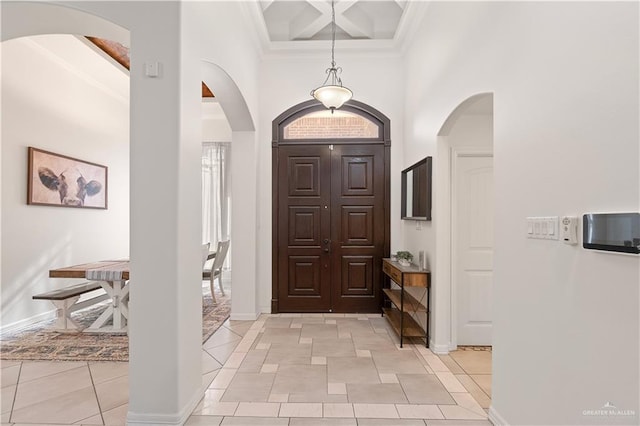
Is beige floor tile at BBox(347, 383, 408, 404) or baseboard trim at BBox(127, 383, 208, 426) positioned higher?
baseboard trim at BBox(127, 383, 208, 426)

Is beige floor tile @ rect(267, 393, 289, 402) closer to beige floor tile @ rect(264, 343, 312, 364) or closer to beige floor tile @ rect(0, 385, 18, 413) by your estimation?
beige floor tile @ rect(264, 343, 312, 364)

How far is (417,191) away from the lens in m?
4.03

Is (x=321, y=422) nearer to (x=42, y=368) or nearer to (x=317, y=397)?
(x=317, y=397)

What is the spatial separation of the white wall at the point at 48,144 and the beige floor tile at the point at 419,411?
15.2 feet

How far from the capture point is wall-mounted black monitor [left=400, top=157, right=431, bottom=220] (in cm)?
363

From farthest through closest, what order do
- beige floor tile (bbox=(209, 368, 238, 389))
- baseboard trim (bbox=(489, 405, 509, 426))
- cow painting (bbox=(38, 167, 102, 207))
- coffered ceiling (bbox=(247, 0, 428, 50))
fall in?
cow painting (bbox=(38, 167, 102, 207))
coffered ceiling (bbox=(247, 0, 428, 50))
beige floor tile (bbox=(209, 368, 238, 389))
baseboard trim (bbox=(489, 405, 509, 426))

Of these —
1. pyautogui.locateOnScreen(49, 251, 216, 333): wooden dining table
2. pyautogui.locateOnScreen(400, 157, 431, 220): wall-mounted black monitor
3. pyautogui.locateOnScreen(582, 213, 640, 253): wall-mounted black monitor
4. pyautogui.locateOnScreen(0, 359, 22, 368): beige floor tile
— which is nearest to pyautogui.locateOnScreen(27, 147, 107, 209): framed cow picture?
pyautogui.locateOnScreen(49, 251, 216, 333): wooden dining table

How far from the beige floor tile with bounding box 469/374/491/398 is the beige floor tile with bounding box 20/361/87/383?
3.59m

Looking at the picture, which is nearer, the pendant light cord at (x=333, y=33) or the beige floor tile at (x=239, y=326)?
the beige floor tile at (x=239, y=326)

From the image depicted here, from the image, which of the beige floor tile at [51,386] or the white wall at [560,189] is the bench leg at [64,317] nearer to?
the beige floor tile at [51,386]

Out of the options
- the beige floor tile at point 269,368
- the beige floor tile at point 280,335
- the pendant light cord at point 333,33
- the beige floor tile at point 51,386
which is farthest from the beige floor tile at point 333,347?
the pendant light cord at point 333,33

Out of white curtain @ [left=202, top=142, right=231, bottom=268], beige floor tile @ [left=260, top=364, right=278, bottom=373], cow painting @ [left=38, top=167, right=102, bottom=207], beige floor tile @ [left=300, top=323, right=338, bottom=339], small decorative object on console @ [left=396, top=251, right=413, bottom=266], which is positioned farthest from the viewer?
white curtain @ [left=202, top=142, right=231, bottom=268]

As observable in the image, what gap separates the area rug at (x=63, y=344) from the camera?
3332 millimetres

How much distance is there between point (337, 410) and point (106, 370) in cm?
217
